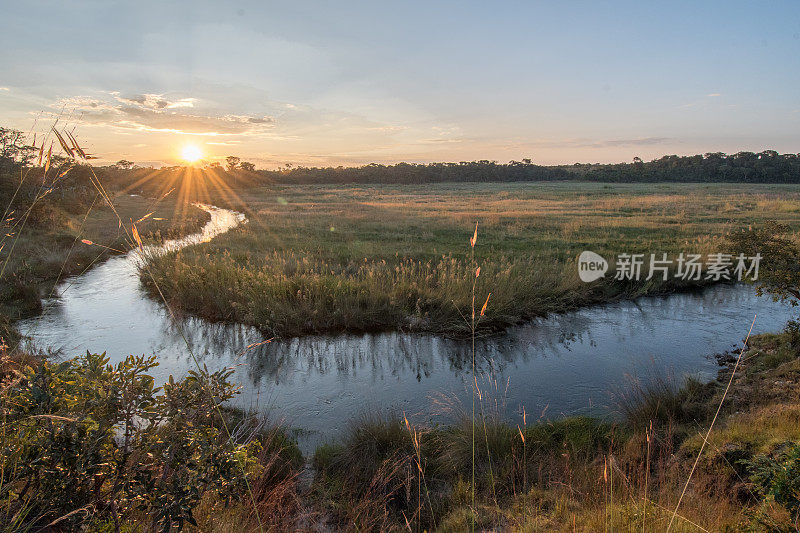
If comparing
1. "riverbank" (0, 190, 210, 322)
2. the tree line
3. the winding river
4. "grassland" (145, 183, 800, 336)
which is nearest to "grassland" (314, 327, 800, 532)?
the winding river

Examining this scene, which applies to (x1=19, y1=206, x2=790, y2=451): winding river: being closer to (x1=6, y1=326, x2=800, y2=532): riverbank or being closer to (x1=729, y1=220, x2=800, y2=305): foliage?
(x1=6, y1=326, x2=800, y2=532): riverbank

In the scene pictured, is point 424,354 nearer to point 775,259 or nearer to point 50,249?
point 775,259

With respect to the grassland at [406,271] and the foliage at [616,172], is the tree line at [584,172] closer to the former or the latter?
the foliage at [616,172]

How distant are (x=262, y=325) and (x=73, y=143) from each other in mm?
7473

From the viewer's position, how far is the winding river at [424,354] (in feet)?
21.5

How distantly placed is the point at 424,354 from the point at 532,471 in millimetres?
4156

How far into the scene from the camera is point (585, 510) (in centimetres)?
315

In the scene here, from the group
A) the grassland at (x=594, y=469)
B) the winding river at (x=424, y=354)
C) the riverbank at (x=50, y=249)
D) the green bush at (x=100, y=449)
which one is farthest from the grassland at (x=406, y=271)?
the green bush at (x=100, y=449)

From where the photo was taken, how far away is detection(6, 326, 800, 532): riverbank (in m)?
2.59

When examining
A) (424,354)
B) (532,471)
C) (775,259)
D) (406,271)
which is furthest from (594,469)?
(406,271)

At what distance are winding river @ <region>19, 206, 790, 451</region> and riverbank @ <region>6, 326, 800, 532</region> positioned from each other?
2.42 feet

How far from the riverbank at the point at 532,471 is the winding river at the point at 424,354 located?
0.74m

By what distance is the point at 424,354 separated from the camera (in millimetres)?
8516

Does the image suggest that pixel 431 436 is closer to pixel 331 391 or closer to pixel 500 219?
pixel 331 391
